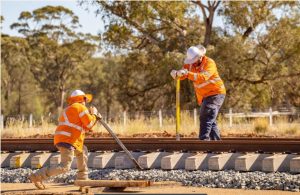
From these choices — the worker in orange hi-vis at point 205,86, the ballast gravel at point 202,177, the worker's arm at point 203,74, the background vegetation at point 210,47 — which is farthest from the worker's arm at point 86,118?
the background vegetation at point 210,47

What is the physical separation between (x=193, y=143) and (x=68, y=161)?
8.45ft

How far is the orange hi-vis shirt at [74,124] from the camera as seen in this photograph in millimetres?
9273

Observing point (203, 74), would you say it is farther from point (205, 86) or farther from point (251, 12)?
point (251, 12)

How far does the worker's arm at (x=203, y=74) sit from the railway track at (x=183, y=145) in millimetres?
1122

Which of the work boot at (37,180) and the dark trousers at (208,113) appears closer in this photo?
the work boot at (37,180)

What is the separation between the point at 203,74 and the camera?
1105 cm

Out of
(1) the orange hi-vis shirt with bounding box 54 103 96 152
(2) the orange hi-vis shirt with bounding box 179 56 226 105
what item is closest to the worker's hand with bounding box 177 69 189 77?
(2) the orange hi-vis shirt with bounding box 179 56 226 105

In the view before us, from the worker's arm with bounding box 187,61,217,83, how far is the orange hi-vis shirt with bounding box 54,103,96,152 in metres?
2.34

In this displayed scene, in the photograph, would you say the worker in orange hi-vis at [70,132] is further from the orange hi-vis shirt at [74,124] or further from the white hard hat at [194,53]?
the white hard hat at [194,53]

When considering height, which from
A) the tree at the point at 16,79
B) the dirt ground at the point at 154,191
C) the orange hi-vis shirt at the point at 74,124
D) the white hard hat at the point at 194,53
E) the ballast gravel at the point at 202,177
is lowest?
the dirt ground at the point at 154,191

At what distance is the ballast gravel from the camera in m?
8.77

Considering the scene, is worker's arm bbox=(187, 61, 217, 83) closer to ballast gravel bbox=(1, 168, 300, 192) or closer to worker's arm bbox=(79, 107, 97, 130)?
ballast gravel bbox=(1, 168, 300, 192)

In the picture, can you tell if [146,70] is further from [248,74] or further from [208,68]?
[208,68]

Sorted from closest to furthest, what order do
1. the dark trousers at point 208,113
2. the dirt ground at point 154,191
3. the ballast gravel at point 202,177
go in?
the dirt ground at point 154,191 → the ballast gravel at point 202,177 → the dark trousers at point 208,113
